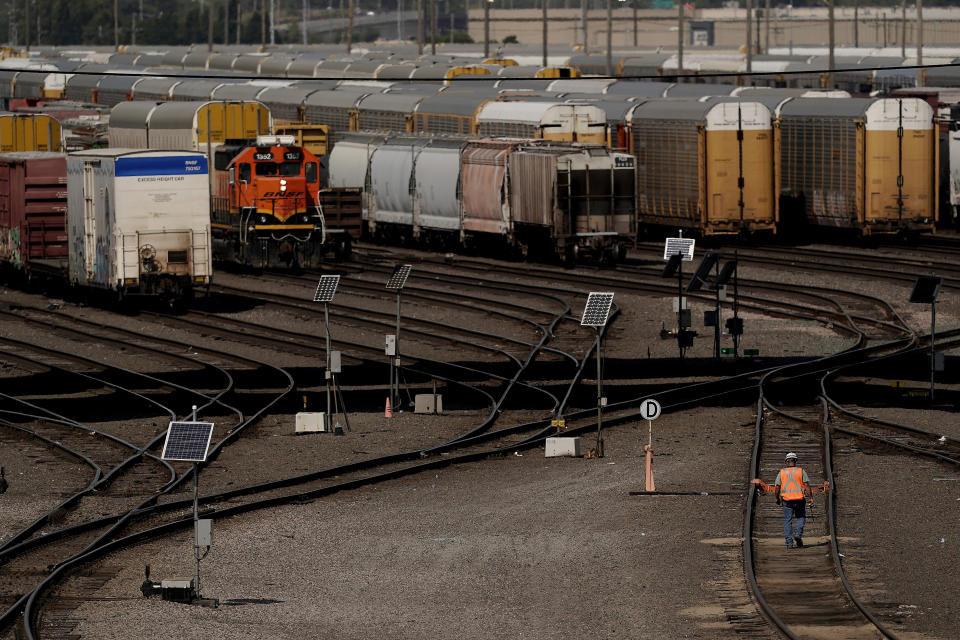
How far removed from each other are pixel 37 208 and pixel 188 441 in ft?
91.8

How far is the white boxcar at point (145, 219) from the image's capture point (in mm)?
41312

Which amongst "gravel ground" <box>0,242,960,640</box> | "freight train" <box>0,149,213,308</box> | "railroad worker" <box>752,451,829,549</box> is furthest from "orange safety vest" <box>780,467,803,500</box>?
"freight train" <box>0,149,213,308</box>

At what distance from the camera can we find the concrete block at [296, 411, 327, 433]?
2962cm

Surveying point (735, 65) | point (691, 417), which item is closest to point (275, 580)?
point (691, 417)

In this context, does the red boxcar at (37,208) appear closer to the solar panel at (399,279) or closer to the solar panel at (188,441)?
the solar panel at (399,279)

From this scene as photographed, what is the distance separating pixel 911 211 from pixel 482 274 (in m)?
12.4

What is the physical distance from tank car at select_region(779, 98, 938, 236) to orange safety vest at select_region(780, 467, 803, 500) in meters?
29.8

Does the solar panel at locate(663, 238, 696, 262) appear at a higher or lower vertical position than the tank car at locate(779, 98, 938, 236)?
lower

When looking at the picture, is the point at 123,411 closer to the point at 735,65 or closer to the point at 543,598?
the point at 543,598

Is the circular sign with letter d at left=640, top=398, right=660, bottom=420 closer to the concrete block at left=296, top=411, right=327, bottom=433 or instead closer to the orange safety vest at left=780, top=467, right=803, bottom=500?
the orange safety vest at left=780, top=467, right=803, bottom=500

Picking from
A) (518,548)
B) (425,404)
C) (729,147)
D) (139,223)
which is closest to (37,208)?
(139,223)

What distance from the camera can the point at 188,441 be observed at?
19.8 m

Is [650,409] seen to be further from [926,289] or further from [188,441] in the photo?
[926,289]

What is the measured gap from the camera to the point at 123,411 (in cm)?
3175
